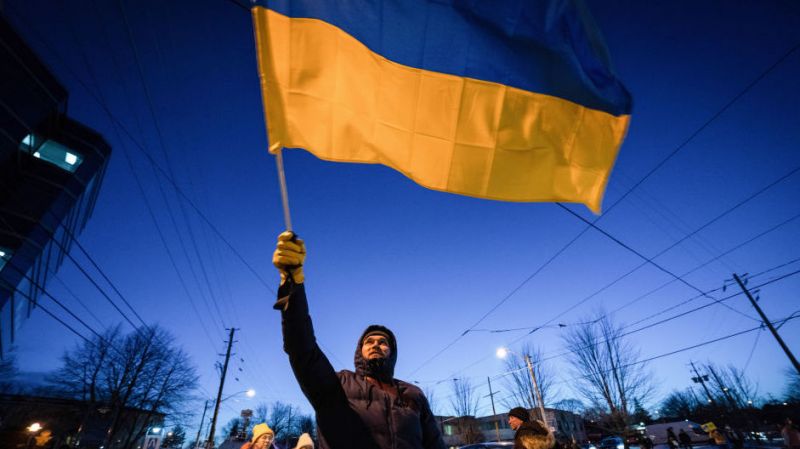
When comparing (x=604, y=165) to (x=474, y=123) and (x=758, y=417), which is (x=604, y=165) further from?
(x=758, y=417)

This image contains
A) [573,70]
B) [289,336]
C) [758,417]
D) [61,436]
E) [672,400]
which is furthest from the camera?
[672,400]

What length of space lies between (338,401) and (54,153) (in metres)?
33.5

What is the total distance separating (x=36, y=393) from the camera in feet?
113

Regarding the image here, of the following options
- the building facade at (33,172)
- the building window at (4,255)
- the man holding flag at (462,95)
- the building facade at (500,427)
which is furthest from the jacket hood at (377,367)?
the building facade at (500,427)

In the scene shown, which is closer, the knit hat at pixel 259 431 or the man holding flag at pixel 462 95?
the man holding flag at pixel 462 95

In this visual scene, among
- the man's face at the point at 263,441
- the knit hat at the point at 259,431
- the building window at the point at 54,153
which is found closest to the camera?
the man's face at the point at 263,441

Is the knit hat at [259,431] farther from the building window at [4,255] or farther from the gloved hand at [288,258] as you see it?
the building window at [4,255]

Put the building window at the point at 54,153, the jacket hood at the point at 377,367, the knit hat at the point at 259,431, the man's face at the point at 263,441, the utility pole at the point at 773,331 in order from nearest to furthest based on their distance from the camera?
the jacket hood at the point at 377,367, the man's face at the point at 263,441, the knit hat at the point at 259,431, the utility pole at the point at 773,331, the building window at the point at 54,153

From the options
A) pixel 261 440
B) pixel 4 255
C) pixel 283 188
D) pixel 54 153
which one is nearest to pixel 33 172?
pixel 54 153

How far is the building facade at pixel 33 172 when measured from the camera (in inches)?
677

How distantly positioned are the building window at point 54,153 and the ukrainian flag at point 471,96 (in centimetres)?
3009

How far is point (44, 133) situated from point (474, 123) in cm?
3220

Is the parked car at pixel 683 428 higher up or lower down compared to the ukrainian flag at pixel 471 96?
lower down

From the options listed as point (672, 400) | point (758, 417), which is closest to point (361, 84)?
point (758, 417)
